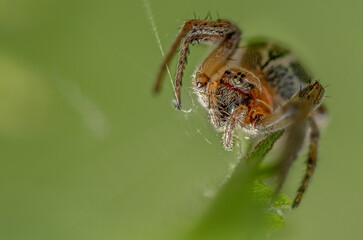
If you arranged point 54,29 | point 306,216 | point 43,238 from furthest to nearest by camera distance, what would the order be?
point 306,216 → point 54,29 → point 43,238

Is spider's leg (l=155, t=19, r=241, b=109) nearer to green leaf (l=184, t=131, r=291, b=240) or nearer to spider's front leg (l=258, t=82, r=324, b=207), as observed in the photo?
spider's front leg (l=258, t=82, r=324, b=207)

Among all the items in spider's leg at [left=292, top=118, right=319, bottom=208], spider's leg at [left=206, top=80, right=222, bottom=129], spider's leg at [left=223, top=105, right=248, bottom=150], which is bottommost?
spider's leg at [left=292, top=118, right=319, bottom=208]

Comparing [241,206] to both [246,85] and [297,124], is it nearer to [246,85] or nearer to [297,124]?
[297,124]

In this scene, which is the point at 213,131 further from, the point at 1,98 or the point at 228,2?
the point at 228,2

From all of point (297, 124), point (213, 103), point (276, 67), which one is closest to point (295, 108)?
point (297, 124)

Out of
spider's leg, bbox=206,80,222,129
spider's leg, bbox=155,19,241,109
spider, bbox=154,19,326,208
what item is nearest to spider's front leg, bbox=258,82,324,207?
spider, bbox=154,19,326,208

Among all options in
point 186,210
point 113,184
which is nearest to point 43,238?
point 113,184
